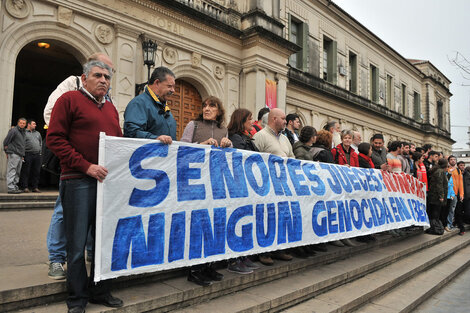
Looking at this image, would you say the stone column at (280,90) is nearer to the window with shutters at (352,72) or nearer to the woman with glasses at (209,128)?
the woman with glasses at (209,128)

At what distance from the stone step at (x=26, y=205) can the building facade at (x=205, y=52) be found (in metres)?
1.77

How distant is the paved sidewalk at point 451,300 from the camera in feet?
Answer: 13.7

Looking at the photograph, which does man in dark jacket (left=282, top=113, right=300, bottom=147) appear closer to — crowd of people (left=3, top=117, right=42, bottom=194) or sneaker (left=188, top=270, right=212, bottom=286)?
sneaker (left=188, top=270, right=212, bottom=286)

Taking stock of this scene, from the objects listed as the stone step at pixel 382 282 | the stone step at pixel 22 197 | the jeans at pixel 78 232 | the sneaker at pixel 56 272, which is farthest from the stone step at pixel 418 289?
the stone step at pixel 22 197

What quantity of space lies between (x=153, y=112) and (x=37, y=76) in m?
14.6

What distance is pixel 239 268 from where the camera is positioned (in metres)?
3.54

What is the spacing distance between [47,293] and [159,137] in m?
1.54

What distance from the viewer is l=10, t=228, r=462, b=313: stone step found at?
271 centimetres

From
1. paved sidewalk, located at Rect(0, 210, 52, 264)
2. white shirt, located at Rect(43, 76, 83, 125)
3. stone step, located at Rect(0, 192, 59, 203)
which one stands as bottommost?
paved sidewalk, located at Rect(0, 210, 52, 264)

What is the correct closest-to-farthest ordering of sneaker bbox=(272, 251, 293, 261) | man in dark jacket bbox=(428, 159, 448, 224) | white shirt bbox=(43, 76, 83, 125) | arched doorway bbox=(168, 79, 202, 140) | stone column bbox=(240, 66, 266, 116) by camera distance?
white shirt bbox=(43, 76, 83, 125) < sneaker bbox=(272, 251, 293, 261) < man in dark jacket bbox=(428, 159, 448, 224) < arched doorway bbox=(168, 79, 202, 140) < stone column bbox=(240, 66, 266, 116)

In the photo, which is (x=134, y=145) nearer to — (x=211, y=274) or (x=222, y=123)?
(x=222, y=123)

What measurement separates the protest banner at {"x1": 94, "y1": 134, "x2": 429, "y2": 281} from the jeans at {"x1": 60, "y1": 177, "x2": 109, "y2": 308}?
11 centimetres

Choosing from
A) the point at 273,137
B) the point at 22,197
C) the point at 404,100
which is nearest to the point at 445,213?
the point at 273,137

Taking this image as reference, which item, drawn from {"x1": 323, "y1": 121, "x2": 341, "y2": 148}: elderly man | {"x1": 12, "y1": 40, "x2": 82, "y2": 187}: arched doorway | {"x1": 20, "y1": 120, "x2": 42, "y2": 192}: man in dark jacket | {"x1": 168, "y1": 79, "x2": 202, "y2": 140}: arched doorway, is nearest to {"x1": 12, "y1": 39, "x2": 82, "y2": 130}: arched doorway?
{"x1": 12, "y1": 40, "x2": 82, "y2": 187}: arched doorway
